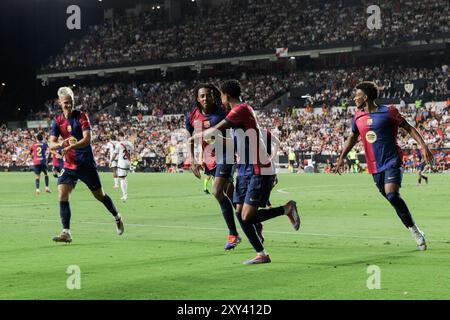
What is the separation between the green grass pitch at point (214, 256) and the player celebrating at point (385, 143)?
0.71 meters

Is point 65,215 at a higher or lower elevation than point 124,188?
higher

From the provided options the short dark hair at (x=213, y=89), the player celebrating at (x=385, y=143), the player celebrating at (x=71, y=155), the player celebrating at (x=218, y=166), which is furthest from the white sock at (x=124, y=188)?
the player celebrating at (x=385, y=143)

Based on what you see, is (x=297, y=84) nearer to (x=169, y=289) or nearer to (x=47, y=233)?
(x=47, y=233)

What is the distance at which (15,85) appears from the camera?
85438 mm

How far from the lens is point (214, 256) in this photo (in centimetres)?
1159

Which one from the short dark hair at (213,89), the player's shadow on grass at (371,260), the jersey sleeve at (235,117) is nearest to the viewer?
the jersey sleeve at (235,117)

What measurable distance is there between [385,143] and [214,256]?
3.09 metres

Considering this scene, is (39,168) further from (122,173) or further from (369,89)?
(369,89)

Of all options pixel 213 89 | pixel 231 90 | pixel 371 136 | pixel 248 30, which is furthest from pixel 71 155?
pixel 248 30

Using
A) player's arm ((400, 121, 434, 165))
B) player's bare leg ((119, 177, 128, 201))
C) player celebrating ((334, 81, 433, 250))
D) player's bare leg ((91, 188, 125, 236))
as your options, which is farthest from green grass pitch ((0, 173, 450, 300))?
player's bare leg ((119, 177, 128, 201))

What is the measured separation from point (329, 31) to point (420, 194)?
143 ft

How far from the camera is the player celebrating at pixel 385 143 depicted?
39.5 feet

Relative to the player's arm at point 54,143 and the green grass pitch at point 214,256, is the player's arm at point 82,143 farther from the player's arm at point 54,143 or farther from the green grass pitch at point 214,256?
the green grass pitch at point 214,256
